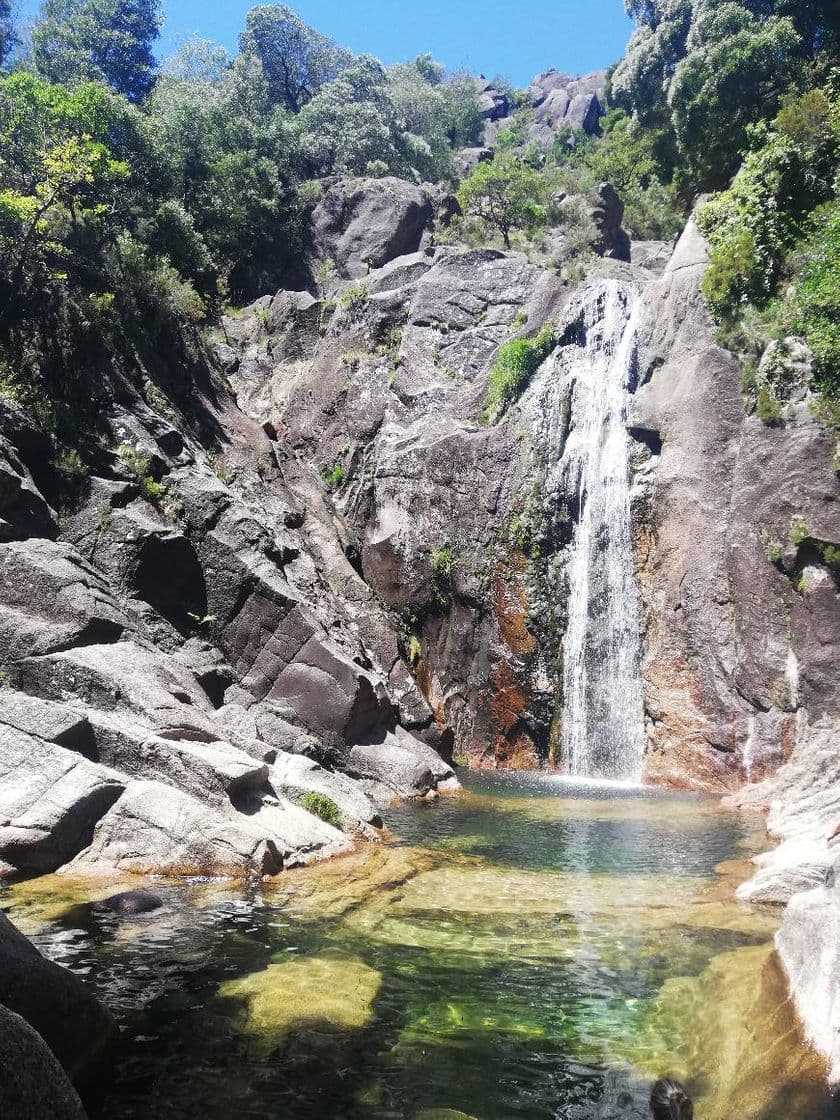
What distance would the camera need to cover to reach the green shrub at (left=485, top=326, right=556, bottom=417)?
33.4 m

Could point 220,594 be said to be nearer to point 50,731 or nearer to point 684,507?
point 50,731

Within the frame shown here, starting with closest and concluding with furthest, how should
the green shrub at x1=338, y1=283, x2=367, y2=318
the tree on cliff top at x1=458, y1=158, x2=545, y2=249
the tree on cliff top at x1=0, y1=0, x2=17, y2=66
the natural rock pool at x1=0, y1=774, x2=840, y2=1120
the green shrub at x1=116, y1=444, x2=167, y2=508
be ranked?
the natural rock pool at x1=0, y1=774, x2=840, y2=1120 < the green shrub at x1=116, y1=444, x2=167, y2=508 < the green shrub at x1=338, y1=283, x2=367, y2=318 < the tree on cliff top at x1=0, y1=0, x2=17, y2=66 < the tree on cliff top at x1=458, y1=158, x2=545, y2=249

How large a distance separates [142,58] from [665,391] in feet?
135

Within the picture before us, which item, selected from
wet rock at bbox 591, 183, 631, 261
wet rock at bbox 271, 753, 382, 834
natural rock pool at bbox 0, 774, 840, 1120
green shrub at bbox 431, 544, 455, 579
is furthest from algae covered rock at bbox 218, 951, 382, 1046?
wet rock at bbox 591, 183, 631, 261

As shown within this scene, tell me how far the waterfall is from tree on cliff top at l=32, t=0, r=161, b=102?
35212 millimetres

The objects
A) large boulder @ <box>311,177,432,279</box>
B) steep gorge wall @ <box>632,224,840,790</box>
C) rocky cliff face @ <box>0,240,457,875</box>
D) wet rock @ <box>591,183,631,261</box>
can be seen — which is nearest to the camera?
rocky cliff face @ <box>0,240,457,875</box>

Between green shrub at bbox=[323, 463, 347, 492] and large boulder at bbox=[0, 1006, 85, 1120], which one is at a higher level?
green shrub at bbox=[323, 463, 347, 492]

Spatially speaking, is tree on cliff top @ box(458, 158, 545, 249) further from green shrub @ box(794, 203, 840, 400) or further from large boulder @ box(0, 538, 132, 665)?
large boulder @ box(0, 538, 132, 665)

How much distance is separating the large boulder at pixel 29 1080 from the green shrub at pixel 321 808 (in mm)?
10815

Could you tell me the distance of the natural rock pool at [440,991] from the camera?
5.79m

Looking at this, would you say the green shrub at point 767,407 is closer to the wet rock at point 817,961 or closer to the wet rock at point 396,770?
the wet rock at point 396,770

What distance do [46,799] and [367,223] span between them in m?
42.5

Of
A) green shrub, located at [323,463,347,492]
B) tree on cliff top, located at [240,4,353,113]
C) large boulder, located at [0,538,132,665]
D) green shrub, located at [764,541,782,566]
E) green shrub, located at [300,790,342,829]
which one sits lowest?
green shrub, located at [300,790,342,829]

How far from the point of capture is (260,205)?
4578 centimetres
